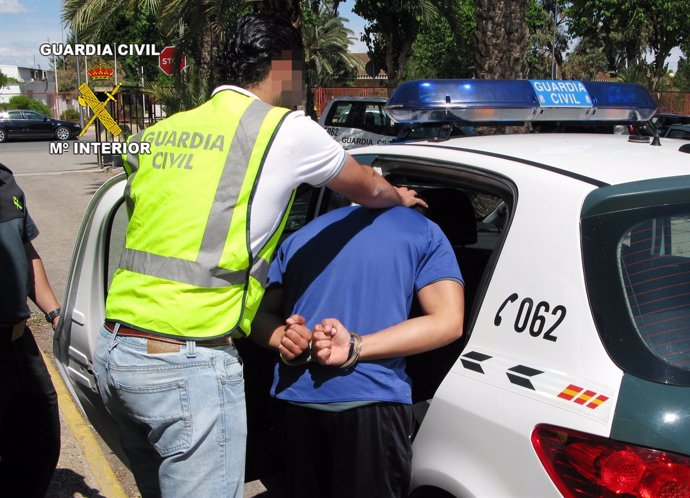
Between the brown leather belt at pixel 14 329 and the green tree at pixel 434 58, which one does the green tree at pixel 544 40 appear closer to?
the green tree at pixel 434 58

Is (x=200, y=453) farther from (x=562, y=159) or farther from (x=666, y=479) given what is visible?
(x=562, y=159)

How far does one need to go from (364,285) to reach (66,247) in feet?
25.9

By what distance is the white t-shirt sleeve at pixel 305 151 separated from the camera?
190cm

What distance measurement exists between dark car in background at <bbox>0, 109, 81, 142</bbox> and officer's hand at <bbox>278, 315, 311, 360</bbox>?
3309cm

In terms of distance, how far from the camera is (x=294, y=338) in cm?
203

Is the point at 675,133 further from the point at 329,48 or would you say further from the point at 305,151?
the point at 329,48

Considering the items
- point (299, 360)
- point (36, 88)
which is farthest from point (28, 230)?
point (36, 88)

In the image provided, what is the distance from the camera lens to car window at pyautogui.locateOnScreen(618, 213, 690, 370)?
5.71 feet

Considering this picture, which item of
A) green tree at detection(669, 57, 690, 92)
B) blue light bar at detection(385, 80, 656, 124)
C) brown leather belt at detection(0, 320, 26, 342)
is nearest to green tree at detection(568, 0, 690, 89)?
green tree at detection(669, 57, 690, 92)

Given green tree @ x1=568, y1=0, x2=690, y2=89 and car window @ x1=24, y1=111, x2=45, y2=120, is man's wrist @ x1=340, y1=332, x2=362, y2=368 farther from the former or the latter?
car window @ x1=24, y1=111, x2=45, y2=120

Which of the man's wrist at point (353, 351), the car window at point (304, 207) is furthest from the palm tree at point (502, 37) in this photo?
the man's wrist at point (353, 351)

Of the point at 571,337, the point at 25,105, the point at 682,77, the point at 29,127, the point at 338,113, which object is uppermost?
the point at 682,77

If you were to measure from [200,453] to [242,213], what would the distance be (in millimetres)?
660

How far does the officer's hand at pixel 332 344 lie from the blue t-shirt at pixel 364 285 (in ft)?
0.26
